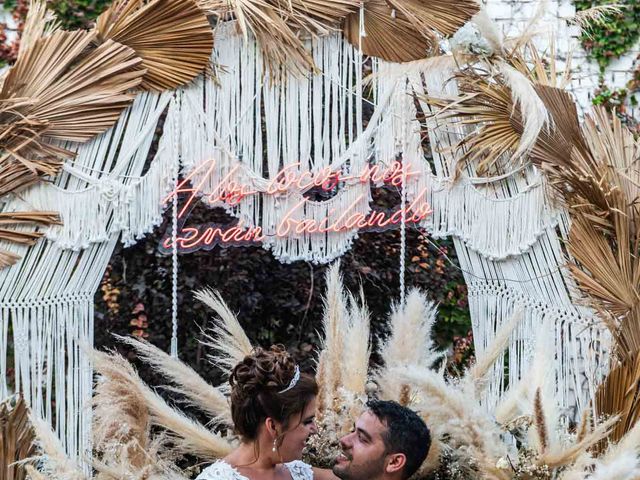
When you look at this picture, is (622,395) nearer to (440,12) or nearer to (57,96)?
(440,12)

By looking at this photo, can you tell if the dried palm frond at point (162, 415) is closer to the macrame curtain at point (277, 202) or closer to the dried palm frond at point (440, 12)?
the macrame curtain at point (277, 202)

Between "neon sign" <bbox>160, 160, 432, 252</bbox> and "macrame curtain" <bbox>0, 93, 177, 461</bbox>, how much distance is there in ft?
0.38

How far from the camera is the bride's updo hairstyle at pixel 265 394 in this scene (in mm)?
2680

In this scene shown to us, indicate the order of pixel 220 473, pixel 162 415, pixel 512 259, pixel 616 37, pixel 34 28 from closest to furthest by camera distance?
pixel 220 473 < pixel 162 415 < pixel 34 28 < pixel 512 259 < pixel 616 37

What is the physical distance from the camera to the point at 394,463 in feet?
8.98

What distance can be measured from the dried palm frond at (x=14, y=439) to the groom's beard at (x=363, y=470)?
3.97 ft

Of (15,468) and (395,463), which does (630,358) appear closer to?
(395,463)

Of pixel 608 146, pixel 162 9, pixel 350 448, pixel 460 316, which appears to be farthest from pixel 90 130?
pixel 460 316

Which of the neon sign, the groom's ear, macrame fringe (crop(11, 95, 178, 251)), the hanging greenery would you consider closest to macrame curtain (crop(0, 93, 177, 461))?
macrame fringe (crop(11, 95, 178, 251))

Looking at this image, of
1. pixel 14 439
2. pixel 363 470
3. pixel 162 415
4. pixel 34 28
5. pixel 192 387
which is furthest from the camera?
pixel 34 28

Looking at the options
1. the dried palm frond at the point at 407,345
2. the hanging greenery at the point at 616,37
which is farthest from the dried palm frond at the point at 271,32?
the hanging greenery at the point at 616,37

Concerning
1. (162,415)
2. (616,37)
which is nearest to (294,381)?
(162,415)

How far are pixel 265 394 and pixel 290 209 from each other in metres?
1.09

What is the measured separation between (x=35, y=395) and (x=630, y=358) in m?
2.12
